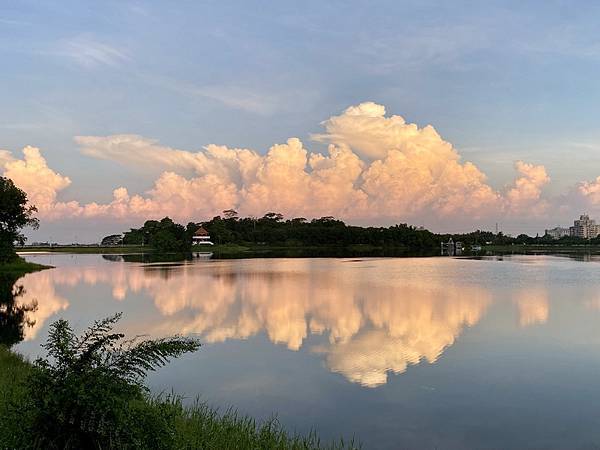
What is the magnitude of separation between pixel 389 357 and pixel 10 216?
4428cm

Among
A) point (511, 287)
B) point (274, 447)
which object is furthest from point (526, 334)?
point (511, 287)

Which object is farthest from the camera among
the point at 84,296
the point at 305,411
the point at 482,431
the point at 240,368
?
the point at 84,296

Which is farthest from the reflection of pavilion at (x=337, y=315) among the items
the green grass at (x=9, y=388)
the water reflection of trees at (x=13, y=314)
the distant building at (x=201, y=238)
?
the distant building at (x=201, y=238)

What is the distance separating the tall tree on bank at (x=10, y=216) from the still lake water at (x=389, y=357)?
18.7 m

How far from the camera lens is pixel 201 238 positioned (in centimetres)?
15575

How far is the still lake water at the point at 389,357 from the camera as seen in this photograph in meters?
10.4

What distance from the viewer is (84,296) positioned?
32.3 meters

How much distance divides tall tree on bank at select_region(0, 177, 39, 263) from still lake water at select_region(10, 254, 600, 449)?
61.4 ft

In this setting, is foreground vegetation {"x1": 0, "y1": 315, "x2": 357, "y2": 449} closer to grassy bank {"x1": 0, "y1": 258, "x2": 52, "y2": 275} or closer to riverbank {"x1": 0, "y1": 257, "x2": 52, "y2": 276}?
riverbank {"x1": 0, "y1": 257, "x2": 52, "y2": 276}

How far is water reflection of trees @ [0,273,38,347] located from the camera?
18.9 meters

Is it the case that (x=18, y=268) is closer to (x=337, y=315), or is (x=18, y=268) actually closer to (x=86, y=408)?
(x=337, y=315)

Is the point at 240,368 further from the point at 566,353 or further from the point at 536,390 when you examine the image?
the point at 566,353

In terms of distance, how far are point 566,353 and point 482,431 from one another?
8.00 metres

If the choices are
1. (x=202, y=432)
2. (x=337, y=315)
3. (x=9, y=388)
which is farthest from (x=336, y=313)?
(x=202, y=432)
